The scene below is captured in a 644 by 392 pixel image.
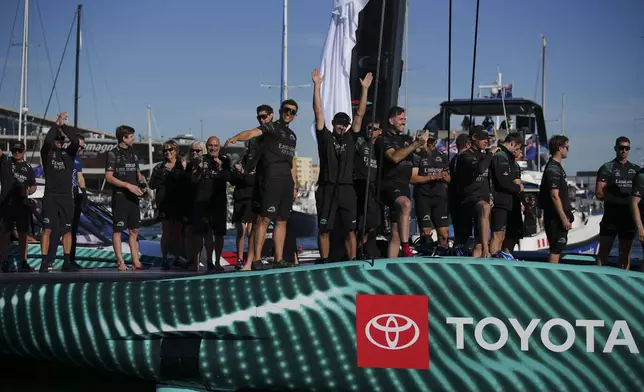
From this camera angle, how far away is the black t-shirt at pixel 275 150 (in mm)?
6344

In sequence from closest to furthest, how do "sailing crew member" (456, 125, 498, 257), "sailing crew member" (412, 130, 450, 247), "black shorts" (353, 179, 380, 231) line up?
"black shorts" (353, 179, 380, 231)
"sailing crew member" (456, 125, 498, 257)
"sailing crew member" (412, 130, 450, 247)

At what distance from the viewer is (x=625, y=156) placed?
284 inches

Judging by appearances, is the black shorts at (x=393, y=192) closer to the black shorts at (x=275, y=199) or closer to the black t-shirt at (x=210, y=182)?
the black shorts at (x=275, y=199)

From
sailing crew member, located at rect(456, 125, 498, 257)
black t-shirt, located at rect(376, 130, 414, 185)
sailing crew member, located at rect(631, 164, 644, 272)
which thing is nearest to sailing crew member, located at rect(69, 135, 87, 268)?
black t-shirt, located at rect(376, 130, 414, 185)

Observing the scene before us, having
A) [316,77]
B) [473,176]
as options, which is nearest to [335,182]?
[316,77]

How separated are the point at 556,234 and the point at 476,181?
881 millimetres

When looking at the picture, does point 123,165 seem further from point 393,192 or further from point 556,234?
point 556,234

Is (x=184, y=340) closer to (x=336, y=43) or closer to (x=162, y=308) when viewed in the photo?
(x=162, y=308)

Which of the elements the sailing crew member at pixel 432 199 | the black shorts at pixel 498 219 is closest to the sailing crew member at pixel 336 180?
the black shorts at pixel 498 219

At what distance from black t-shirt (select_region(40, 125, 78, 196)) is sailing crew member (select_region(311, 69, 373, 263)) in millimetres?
2636

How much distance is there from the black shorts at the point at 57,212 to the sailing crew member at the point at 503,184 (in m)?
4.09

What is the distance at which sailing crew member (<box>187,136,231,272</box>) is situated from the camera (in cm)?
769

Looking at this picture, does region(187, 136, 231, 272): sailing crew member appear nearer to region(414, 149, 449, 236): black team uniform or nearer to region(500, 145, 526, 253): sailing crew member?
region(414, 149, 449, 236): black team uniform

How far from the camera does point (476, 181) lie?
708 cm
